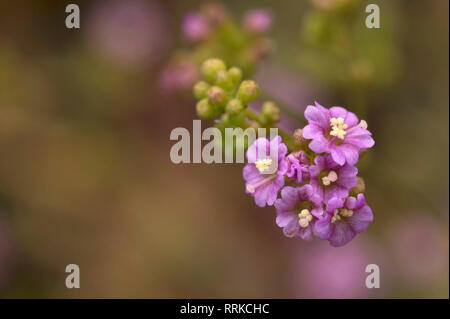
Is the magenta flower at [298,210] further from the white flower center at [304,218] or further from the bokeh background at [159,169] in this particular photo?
the bokeh background at [159,169]

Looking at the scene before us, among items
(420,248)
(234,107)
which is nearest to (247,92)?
(234,107)

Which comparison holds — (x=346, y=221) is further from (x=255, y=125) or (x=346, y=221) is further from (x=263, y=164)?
(x=255, y=125)

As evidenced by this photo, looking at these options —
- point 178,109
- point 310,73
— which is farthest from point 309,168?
point 178,109

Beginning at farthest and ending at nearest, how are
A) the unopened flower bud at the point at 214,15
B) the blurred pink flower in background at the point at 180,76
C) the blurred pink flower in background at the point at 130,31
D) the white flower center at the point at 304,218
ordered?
the blurred pink flower in background at the point at 130,31
the blurred pink flower in background at the point at 180,76
the unopened flower bud at the point at 214,15
the white flower center at the point at 304,218

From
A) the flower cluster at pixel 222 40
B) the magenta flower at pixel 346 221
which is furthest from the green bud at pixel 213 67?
the magenta flower at pixel 346 221

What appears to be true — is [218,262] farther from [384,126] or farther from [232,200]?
[384,126]

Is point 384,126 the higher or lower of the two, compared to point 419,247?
higher

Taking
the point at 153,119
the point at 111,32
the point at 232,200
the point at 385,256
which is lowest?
the point at 385,256
